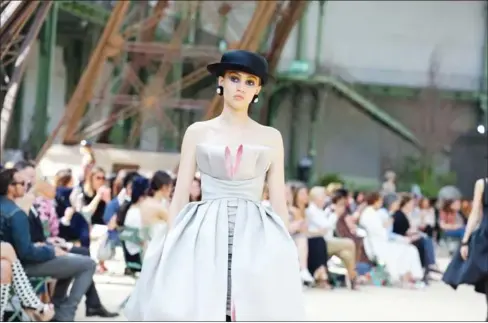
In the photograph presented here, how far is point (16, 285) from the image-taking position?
5.46 meters

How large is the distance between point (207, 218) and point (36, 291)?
3.01 meters

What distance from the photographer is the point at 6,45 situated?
44.3ft

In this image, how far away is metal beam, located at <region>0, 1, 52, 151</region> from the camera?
13859 millimetres

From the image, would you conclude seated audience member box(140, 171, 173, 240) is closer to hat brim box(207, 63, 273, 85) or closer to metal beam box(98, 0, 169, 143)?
hat brim box(207, 63, 273, 85)

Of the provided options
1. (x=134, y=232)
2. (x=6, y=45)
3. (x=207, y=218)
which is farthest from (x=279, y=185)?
(x=6, y=45)

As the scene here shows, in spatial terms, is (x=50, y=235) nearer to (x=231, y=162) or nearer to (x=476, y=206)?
(x=476, y=206)

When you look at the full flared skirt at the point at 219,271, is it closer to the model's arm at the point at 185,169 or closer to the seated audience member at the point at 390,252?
the model's arm at the point at 185,169

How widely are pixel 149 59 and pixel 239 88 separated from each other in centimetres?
1539

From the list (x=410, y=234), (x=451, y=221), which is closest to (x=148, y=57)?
(x=451, y=221)

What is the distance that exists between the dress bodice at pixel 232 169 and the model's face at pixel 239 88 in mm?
152

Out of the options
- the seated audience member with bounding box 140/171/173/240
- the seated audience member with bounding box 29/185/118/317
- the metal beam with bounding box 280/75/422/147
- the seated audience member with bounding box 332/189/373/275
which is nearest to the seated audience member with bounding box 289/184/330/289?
the seated audience member with bounding box 332/189/373/275

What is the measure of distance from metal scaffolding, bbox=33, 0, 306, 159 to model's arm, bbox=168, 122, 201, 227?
1306cm

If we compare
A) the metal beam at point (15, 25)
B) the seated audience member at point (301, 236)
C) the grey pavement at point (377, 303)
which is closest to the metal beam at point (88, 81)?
the metal beam at point (15, 25)

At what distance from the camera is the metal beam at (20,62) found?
1386 cm
